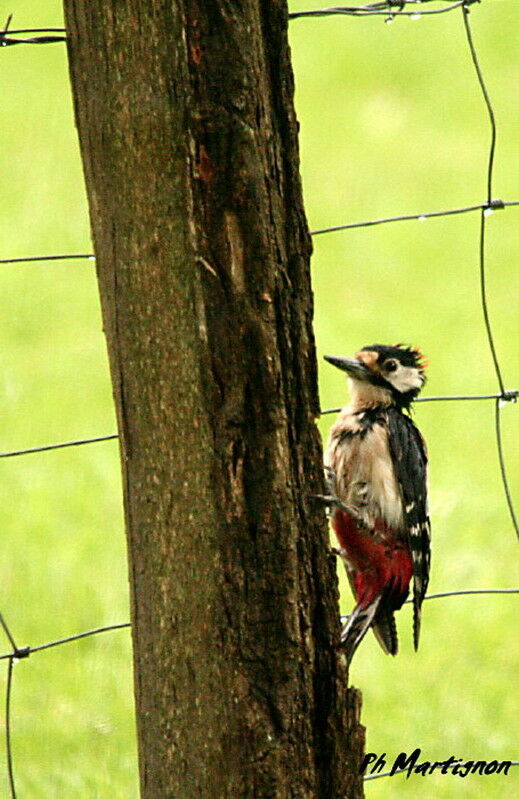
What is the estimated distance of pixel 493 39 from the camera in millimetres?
10555

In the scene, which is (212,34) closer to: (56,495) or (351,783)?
(351,783)

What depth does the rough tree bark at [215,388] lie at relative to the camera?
95.3 inches

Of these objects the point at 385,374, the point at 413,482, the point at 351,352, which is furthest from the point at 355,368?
the point at 351,352

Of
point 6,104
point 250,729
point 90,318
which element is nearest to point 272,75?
point 250,729

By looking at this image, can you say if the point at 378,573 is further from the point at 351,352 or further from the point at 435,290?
the point at 435,290

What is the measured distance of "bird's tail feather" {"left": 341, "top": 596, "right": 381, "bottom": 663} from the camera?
12.4ft

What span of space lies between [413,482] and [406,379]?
36 cm

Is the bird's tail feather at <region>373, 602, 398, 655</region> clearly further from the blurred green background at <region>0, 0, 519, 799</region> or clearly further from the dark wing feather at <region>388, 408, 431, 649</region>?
the blurred green background at <region>0, 0, 519, 799</region>

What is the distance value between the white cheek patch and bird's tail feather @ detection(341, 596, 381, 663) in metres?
0.67

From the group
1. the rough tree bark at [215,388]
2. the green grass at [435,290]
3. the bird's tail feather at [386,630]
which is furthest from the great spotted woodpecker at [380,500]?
the rough tree bark at [215,388]

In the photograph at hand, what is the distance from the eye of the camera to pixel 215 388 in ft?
8.21

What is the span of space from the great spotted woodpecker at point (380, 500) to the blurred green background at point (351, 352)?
2.31 feet

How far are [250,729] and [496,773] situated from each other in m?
1.97

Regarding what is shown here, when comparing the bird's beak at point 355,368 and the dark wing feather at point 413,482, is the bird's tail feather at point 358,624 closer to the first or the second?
the dark wing feather at point 413,482
